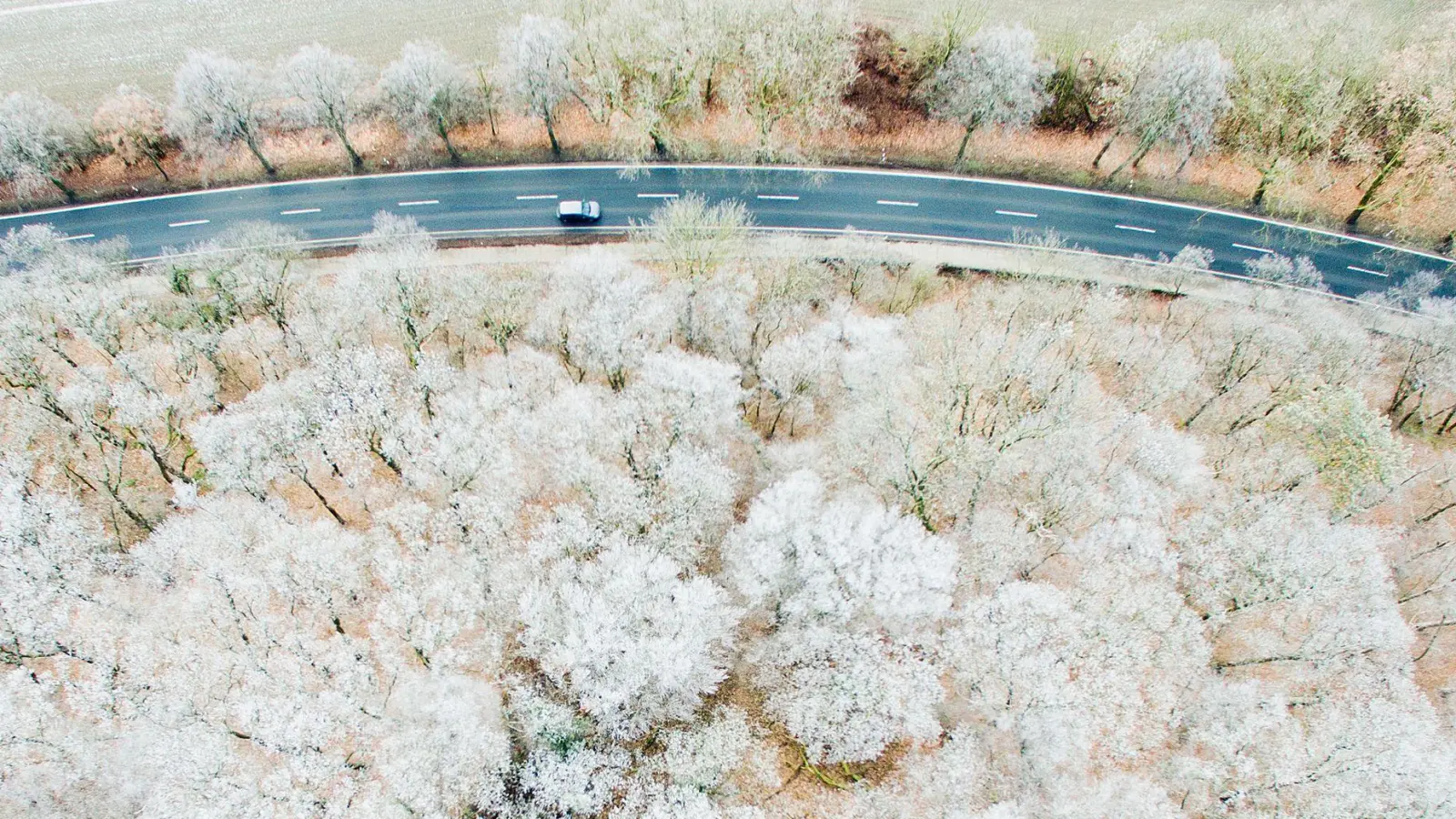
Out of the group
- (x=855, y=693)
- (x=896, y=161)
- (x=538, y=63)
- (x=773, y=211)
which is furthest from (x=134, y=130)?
(x=855, y=693)

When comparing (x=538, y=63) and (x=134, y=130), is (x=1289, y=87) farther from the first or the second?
(x=134, y=130)

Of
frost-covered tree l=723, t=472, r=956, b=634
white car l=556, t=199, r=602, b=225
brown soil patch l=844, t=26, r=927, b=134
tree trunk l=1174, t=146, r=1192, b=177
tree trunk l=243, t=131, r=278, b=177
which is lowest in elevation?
frost-covered tree l=723, t=472, r=956, b=634

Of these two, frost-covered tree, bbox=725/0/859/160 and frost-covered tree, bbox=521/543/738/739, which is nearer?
frost-covered tree, bbox=521/543/738/739

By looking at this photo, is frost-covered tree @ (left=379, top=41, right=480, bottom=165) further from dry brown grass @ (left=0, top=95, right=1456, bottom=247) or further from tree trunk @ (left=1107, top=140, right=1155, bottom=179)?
tree trunk @ (left=1107, top=140, right=1155, bottom=179)

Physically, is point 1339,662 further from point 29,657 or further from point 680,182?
point 29,657

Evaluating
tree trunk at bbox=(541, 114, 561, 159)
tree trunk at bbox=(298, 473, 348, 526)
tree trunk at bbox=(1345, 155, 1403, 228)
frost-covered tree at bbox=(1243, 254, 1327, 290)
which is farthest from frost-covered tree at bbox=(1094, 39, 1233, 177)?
tree trunk at bbox=(298, 473, 348, 526)

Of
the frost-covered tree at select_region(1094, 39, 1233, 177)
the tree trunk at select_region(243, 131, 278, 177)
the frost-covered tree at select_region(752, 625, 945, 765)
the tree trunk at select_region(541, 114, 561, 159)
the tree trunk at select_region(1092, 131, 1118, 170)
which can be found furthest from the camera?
the tree trunk at select_region(1092, 131, 1118, 170)

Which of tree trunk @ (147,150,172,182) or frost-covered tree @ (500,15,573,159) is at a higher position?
frost-covered tree @ (500,15,573,159)
